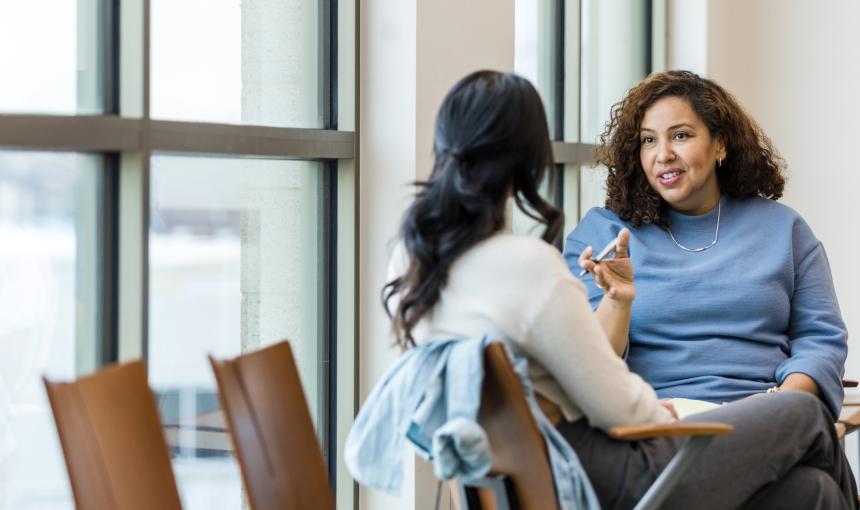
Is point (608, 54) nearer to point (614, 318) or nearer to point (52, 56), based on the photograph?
point (614, 318)

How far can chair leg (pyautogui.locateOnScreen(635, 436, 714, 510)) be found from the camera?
1.87 metres

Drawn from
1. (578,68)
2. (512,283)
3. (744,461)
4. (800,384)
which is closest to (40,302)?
(512,283)

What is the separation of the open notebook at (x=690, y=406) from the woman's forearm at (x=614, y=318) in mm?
186

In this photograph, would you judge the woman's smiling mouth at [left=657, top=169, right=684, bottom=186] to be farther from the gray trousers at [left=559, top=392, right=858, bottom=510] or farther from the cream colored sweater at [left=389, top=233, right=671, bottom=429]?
the cream colored sweater at [left=389, top=233, right=671, bottom=429]

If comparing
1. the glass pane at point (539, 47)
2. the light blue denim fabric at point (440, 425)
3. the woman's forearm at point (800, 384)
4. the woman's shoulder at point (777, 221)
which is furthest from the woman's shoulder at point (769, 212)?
the light blue denim fabric at point (440, 425)

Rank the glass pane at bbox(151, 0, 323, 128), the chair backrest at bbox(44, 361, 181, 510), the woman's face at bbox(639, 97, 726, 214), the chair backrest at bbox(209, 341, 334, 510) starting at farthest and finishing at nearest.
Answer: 1. the woman's face at bbox(639, 97, 726, 214)
2. the glass pane at bbox(151, 0, 323, 128)
3. the chair backrest at bbox(209, 341, 334, 510)
4. the chair backrest at bbox(44, 361, 181, 510)

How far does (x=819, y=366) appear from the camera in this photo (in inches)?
104

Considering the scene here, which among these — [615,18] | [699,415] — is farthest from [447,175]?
[615,18]

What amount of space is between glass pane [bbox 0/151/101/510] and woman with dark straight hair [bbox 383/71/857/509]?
0.60 m

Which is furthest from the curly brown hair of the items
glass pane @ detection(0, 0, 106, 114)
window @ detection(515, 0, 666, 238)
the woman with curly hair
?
glass pane @ detection(0, 0, 106, 114)

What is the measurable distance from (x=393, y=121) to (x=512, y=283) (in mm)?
1036

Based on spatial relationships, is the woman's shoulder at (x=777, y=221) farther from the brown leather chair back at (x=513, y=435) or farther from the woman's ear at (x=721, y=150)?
the brown leather chair back at (x=513, y=435)

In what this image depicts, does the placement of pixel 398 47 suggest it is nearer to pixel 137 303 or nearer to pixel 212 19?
pixel 212 19

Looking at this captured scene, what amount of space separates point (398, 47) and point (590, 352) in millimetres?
1147
